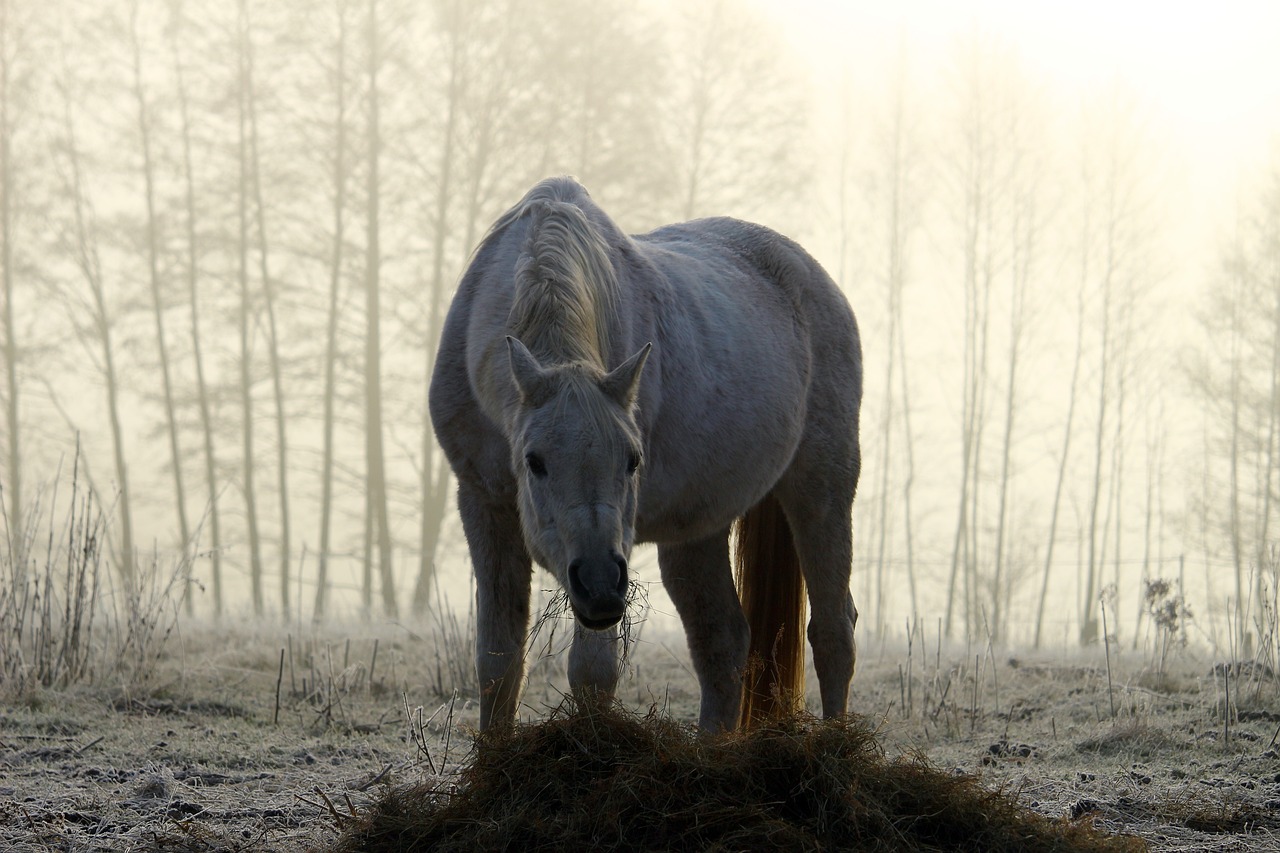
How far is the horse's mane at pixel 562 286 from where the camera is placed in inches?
129

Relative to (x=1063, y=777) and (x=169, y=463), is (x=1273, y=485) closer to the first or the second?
(x=1063, y=777)

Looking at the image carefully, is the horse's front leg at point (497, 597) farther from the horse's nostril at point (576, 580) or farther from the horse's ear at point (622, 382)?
the horse's nostril at point (576, 580)

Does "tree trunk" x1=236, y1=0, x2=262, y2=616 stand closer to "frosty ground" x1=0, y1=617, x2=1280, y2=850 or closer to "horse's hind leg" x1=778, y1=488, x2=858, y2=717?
"frosty ground" x1=0, y1=617, x2=1280, y2=850

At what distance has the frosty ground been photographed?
10.8 feet

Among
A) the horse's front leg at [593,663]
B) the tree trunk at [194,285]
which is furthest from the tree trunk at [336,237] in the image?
the horse's front leg at [593,663]

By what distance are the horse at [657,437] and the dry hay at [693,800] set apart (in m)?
0.24

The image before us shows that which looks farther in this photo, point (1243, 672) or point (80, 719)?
point (1243, 672)

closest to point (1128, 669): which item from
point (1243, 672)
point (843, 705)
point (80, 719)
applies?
point (1243, 672)

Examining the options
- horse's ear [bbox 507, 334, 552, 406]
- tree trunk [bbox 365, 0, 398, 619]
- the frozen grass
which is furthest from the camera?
tree trunk [bbox 365, 0, 398, 619]

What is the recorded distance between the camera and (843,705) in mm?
4691

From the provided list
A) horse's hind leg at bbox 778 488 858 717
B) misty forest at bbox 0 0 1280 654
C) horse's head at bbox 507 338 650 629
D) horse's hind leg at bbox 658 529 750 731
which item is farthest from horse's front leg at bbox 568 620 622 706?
misty forest at bbox 0 0 1280 654

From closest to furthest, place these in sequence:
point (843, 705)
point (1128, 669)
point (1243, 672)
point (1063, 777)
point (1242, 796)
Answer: point (1242, 796)
point (1063, 777)
point (843, 705)
point (1243, 672)
point (1128, 669)

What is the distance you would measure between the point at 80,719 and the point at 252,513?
38.0 ft

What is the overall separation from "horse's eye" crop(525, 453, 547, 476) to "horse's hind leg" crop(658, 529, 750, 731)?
1.81m
